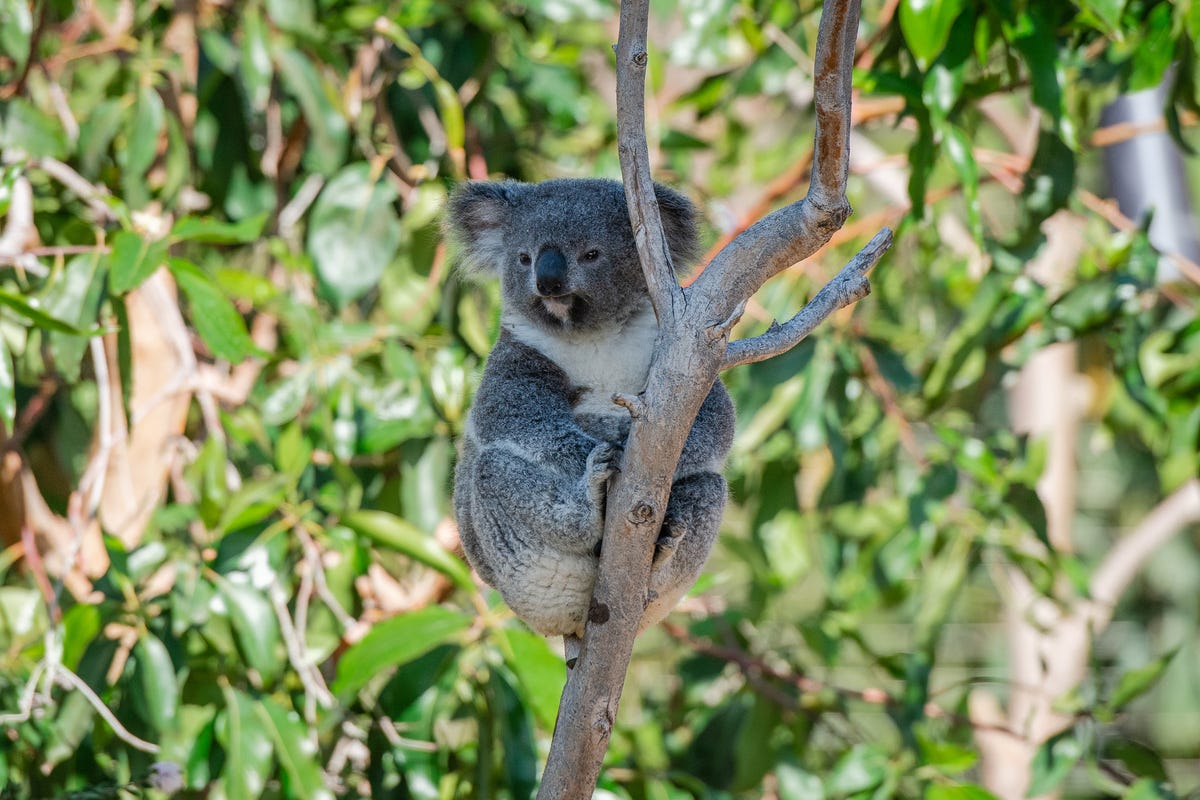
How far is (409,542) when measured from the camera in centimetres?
258

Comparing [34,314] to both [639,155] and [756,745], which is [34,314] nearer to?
[639,155]

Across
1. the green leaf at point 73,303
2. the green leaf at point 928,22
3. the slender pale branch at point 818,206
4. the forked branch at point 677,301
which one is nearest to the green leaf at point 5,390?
the green leaf at point 73,303

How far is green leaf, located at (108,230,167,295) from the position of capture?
2.30 metres

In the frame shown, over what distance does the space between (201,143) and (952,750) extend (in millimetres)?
2396

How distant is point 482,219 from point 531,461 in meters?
0.62

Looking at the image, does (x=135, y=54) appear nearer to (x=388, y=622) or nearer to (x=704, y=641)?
(x=388, y=622)

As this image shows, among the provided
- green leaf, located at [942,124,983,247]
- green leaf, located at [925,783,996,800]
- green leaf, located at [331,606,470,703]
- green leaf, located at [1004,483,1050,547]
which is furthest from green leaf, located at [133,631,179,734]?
green leaf, located at [1004,483,1050,547]

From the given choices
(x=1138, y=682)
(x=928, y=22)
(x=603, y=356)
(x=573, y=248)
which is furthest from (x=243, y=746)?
(x=1138, y=682)

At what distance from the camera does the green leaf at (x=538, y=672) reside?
239 cm

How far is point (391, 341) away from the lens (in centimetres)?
298

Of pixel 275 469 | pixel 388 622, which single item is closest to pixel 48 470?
pixel 275 469

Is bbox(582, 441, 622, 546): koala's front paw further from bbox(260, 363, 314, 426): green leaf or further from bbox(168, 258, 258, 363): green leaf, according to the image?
bbox(260, 363, 314, 426): green leaf

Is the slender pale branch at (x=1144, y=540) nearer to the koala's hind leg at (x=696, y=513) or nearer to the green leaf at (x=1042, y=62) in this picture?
the green leaf at (x=1042, y=62)

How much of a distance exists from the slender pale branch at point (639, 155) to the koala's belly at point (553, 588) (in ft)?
1.65
